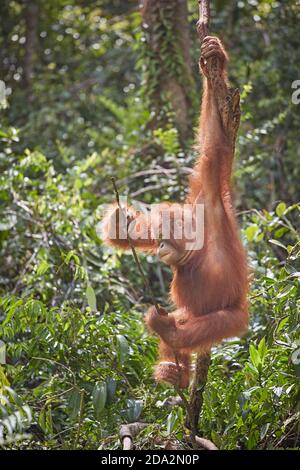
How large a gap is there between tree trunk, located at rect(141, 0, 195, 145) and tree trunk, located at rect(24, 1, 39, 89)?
2076mm

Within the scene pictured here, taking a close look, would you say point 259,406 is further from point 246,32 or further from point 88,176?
point 246,32

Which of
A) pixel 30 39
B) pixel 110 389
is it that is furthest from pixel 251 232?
pixel 30 39

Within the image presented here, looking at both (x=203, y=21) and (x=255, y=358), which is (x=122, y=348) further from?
(x=203, y=21)

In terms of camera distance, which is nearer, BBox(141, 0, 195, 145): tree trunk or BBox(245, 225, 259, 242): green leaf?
BBox(245, 225, 259, 242): green leaf

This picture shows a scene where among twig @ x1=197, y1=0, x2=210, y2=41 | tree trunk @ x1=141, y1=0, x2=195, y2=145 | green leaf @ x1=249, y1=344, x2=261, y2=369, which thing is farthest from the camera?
tree trunk @ x1=141, y1=0, x2=195, y2=145

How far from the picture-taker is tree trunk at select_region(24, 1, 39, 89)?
8.20 metres

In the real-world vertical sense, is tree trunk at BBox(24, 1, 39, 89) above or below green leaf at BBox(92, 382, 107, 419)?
above

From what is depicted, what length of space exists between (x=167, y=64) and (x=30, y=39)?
237 centimetres

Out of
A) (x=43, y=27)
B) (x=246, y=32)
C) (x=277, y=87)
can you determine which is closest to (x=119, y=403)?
(x=277, y=87)

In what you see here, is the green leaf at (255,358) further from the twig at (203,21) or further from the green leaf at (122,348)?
the twig at (203,21)

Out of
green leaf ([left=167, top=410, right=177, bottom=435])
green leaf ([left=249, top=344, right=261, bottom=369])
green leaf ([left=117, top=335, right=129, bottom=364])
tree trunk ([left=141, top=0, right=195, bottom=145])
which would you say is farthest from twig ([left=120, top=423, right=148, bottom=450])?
tree trunk ([left=141, top=0, right=195, bottom=145])

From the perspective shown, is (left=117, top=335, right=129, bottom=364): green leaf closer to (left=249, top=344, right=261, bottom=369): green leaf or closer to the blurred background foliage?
the blurred background foliage

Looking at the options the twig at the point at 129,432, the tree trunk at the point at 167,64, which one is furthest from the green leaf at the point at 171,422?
the tree trunk at the point at 167,64

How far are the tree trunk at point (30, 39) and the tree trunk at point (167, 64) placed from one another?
6.81 feet
